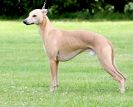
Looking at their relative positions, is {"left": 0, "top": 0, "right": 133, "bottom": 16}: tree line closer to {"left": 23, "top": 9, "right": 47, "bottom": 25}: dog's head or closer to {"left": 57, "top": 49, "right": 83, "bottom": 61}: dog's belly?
{"left": 23, "top": 9, "right": 47, "bottom": 25}: dog's head

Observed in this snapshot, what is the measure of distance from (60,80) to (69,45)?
6.88 feet

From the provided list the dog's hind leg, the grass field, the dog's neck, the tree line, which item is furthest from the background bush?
the dog's hind leg

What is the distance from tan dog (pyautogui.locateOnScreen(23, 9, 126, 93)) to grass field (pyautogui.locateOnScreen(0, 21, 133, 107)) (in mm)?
470

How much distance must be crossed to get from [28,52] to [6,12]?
28959 millimetres

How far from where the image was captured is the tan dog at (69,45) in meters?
12.2

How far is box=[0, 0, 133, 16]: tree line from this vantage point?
5069 centimetres

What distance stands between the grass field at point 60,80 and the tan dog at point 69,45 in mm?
470

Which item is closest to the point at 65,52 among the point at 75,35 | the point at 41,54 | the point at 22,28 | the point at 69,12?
the point at 75,35

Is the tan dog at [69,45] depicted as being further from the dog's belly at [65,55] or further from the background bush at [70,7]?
the background bush at [70,7]

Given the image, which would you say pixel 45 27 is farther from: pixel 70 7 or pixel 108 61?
pixel 70 7

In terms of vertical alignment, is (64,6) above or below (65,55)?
below

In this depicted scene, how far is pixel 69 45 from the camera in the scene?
12.5 metres

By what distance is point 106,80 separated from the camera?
1429 centimetres

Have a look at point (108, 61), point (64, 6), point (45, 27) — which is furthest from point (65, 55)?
point (64, 6)
